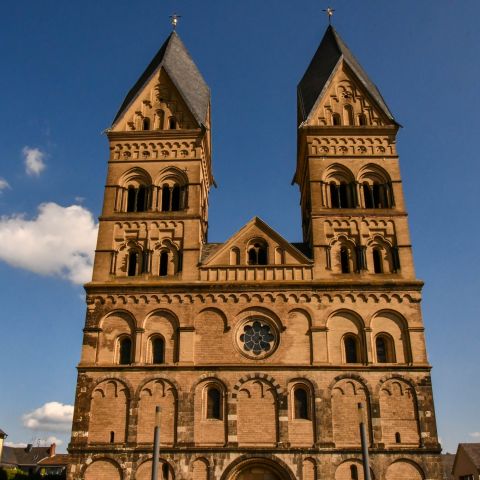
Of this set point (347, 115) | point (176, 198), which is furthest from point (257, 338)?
point (347, 115)

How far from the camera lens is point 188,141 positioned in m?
32.2

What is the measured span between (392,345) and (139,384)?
39.6 ft

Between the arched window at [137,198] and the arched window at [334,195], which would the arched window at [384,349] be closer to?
the arched window at [334,195]

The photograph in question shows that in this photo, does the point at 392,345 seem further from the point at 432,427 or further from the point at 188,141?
the point at 188,141

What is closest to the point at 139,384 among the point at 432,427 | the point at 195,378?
the point at 195,378

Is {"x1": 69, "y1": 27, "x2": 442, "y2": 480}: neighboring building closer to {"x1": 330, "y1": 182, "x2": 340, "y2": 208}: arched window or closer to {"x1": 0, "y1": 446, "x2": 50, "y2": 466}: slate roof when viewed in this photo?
{"x1": 330, "y1": 182, "x2": 340, "y2": 208}: arched window

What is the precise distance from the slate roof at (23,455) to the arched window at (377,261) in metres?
55.5

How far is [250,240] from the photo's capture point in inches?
1161

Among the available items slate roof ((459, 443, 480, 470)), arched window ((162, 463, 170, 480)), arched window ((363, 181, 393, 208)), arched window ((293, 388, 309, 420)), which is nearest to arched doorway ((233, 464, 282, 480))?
arched window ((293, 388, 309, 420))

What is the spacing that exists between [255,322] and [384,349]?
6348mm

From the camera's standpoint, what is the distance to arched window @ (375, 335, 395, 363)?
26.7 metres

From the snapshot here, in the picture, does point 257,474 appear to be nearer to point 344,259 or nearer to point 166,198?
point 344,259

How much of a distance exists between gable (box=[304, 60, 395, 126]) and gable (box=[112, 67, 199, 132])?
7.32 meters

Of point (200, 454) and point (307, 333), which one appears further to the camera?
point (307, 333)
